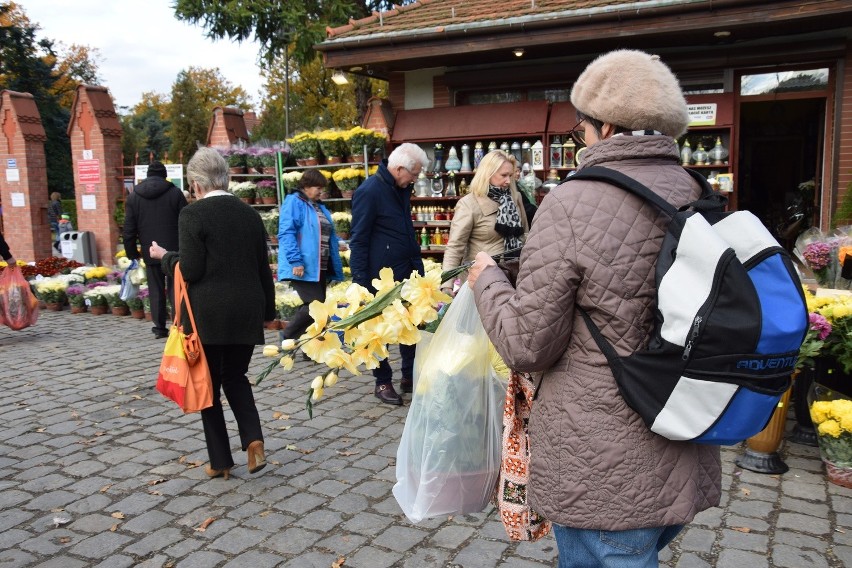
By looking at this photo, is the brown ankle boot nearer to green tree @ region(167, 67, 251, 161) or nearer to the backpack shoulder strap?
the backpack shoulder strap

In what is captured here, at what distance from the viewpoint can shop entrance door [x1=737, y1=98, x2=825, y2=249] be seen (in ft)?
36.3

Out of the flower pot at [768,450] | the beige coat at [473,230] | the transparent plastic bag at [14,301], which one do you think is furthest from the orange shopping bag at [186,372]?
the transparent plastic bag at [14,301]

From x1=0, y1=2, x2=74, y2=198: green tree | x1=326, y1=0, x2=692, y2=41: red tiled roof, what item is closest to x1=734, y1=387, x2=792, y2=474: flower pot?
x1=326, y1=0, x2=692, y2=41: red tiled roof

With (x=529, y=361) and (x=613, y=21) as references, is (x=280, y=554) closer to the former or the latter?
(x=529, y=361)

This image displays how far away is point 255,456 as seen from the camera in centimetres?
416

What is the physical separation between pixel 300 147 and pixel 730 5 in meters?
6.19

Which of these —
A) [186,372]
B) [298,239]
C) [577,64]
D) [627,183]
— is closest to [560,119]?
[577,64]

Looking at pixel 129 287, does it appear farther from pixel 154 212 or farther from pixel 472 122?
pixel 472 122

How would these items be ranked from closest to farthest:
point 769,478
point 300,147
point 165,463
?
point 769,478, point 165,463, point 300,147

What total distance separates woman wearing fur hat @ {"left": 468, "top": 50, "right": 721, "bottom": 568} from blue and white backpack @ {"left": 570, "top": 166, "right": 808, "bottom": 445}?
2.5 inches

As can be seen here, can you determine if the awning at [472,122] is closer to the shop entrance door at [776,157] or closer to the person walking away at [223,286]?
the shop entrance door at [776,157]

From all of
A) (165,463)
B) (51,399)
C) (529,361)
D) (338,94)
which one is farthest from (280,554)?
(338,94)

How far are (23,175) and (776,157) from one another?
48.8 ft

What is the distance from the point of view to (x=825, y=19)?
7477 mm
